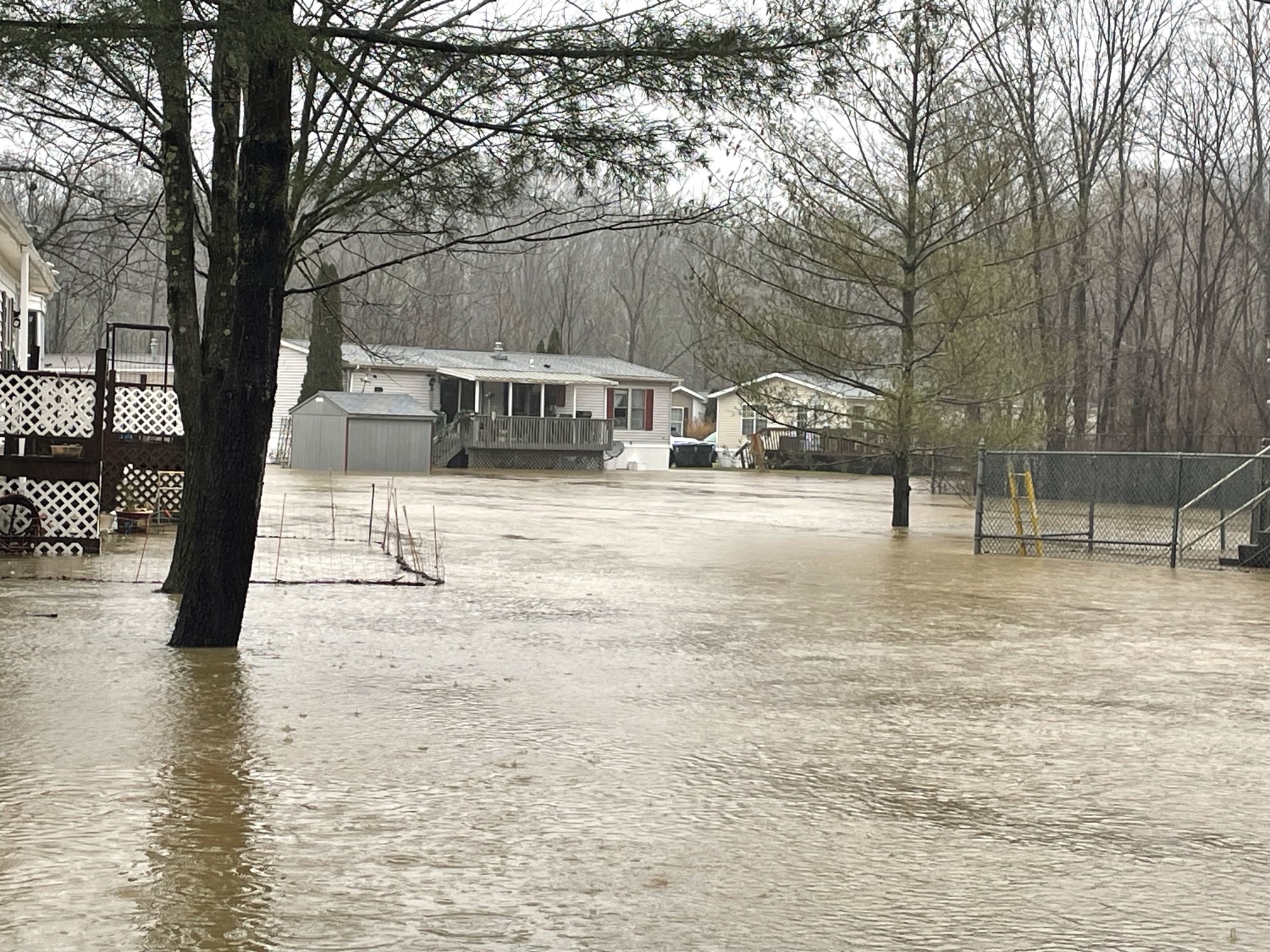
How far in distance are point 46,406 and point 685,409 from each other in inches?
2425

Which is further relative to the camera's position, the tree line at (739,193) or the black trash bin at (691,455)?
the black trash bin at (691,455)

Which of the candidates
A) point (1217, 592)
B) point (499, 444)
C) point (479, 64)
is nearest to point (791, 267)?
point (1217, 592)

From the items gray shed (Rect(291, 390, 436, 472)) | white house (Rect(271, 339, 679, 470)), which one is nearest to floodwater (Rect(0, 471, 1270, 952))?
gray shed (Rect(291, 390, 436, 472))

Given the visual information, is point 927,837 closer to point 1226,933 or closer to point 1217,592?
point 1226,933

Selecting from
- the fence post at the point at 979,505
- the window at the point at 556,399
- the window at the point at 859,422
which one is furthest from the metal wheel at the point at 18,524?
the window at the point at 556,399

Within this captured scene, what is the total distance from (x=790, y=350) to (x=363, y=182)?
50.1 ft

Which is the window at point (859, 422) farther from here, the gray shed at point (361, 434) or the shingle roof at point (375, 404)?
the shingle roof at point (375, 404)

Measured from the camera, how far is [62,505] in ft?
54.8

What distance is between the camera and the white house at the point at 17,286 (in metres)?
20.1

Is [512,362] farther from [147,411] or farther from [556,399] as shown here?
[147,411]

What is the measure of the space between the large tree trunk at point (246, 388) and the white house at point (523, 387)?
4138 cm

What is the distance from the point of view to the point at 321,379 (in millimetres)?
52156

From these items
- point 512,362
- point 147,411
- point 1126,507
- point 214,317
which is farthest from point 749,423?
point 214,317

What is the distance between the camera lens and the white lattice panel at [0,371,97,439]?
16484mm
